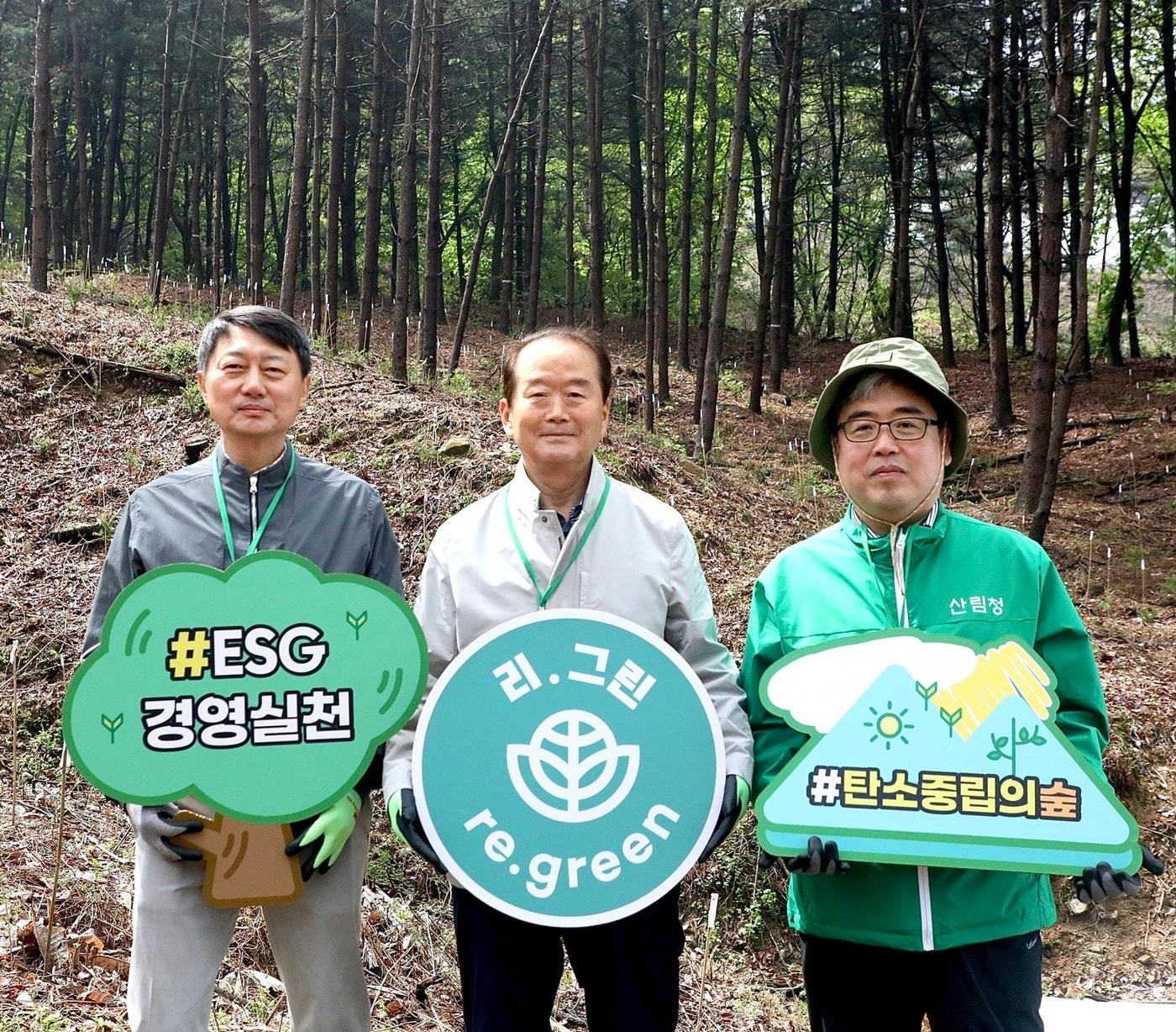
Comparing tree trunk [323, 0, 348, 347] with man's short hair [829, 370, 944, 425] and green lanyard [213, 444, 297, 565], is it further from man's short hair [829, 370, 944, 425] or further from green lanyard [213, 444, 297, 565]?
man's short hair [829, 370, 944, 425]

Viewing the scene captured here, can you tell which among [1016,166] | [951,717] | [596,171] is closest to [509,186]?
[596,171]

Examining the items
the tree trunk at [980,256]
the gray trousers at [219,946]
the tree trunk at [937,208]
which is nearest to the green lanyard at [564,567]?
the gray trousers at [219,946]

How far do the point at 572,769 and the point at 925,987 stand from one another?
0.96 meters

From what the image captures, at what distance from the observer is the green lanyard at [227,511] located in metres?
2.51

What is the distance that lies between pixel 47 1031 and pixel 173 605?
1.89 meters

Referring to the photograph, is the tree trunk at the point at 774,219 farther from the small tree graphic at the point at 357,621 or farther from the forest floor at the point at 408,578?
the small tree graphic at the point at 357,621

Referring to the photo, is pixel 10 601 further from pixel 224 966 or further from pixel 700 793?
pixel 700 793

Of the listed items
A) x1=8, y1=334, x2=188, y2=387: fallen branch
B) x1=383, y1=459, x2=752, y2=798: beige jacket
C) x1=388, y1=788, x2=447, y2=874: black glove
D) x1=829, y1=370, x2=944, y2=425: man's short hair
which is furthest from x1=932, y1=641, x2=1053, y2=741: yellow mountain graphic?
x1=8, y1=334, x2=188, y2=387: fallen branch

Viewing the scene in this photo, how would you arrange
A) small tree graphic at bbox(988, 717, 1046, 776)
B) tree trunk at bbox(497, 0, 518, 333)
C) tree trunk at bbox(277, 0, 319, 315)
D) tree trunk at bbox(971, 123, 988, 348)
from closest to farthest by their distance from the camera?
small tree graphic at bbox(988, 717, 1046, 776) → tree trunk at bbox(277, 0, 319, 315) → tree trunk at bbox(497, 0, 518, 333) → tree trunk at bbox(971, 123, 988, 348)

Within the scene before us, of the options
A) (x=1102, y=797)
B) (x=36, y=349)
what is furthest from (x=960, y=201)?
(x=1102, y=797)

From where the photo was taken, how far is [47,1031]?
3256 millimetres

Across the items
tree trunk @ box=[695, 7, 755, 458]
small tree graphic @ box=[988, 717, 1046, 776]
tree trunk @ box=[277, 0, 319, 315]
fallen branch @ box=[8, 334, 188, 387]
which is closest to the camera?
small tree graphic @ box=[988, 717, 1046, 776]

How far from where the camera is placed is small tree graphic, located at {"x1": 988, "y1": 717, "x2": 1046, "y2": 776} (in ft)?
7.42

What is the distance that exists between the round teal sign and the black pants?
0.48 metres
